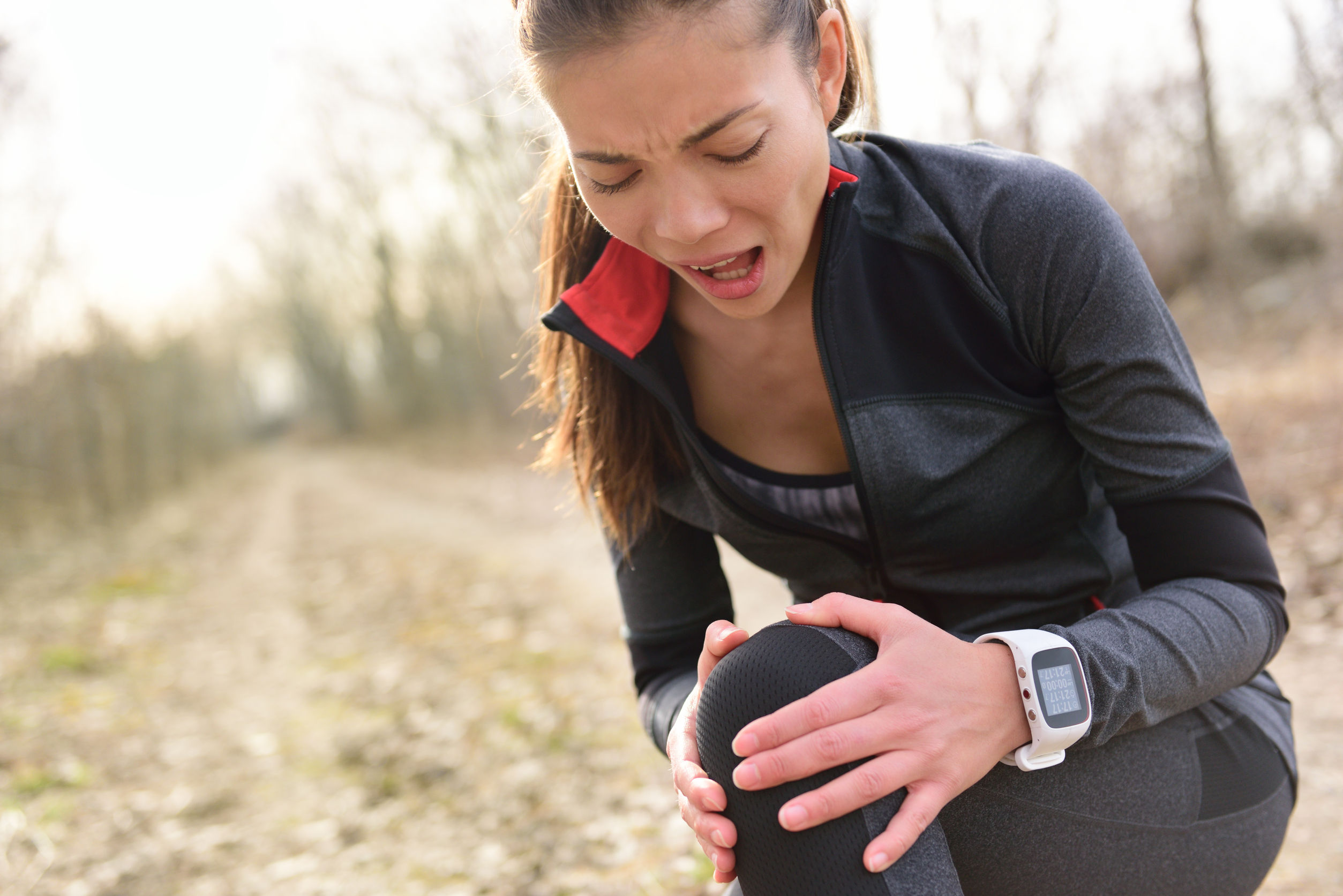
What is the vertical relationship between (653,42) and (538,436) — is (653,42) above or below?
above

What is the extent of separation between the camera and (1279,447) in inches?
192

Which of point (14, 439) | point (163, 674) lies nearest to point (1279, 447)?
point (163, 674)

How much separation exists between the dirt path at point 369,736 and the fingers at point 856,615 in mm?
1585

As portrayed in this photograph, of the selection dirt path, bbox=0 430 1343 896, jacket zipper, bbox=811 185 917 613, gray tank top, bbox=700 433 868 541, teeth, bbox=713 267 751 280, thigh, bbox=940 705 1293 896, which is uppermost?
teeth, bbox=713 267 751 280

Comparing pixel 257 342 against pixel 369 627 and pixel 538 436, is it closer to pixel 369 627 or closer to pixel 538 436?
pixel 369 627

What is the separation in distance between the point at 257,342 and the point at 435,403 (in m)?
26.3

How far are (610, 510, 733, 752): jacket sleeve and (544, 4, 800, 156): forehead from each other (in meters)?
0.78

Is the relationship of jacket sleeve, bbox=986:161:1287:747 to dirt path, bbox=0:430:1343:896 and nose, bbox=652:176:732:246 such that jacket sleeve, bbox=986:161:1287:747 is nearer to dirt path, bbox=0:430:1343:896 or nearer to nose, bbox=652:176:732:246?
nose, bbox=652:176:732:246

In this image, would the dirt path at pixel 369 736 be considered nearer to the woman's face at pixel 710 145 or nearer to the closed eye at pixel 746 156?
the woman's face at pixel 710 145

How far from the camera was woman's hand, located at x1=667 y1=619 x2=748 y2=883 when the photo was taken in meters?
1.19

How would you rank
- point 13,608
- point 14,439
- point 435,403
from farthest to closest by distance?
1. point 435,403
2. point 14,439
3. point 13,608

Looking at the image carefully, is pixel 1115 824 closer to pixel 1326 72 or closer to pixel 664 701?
pixel 664 701

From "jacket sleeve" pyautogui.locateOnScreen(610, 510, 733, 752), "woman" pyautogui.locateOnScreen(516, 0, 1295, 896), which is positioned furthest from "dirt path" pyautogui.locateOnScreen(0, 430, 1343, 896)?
"woman" pyautogui.locateOnScreen(516, 0, 1295, 896)

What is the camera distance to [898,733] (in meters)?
1.08
